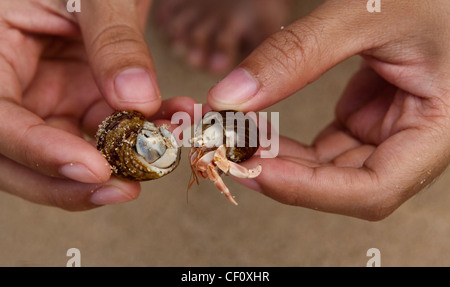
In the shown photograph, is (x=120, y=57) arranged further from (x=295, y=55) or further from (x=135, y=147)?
(x=295, y=55)

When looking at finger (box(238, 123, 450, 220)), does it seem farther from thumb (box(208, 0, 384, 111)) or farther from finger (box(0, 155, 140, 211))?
finger (box(0, 155, 140, 211))

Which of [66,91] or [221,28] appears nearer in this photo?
[66,91]

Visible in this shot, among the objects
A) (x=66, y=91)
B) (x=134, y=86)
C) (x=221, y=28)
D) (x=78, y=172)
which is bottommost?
(x=78, y=172)

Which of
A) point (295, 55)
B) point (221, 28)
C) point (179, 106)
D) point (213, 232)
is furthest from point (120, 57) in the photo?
point (221, 28)

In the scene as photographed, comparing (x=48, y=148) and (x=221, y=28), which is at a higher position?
(x=221, y=28)

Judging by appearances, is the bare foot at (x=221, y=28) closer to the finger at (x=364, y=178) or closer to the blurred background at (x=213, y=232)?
the blurred background at (x=213, y=232)

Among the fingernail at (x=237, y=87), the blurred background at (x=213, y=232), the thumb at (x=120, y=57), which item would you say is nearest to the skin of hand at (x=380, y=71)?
the fingernail at (x=237, y=87)

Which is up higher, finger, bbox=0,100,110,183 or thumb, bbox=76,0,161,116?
thumb, bbox=76,0,161,116

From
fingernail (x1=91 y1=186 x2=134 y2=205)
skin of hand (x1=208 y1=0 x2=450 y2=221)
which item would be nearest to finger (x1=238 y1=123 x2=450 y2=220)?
skin of hand (x1=208 y1=0 x2=450 y2=221)
